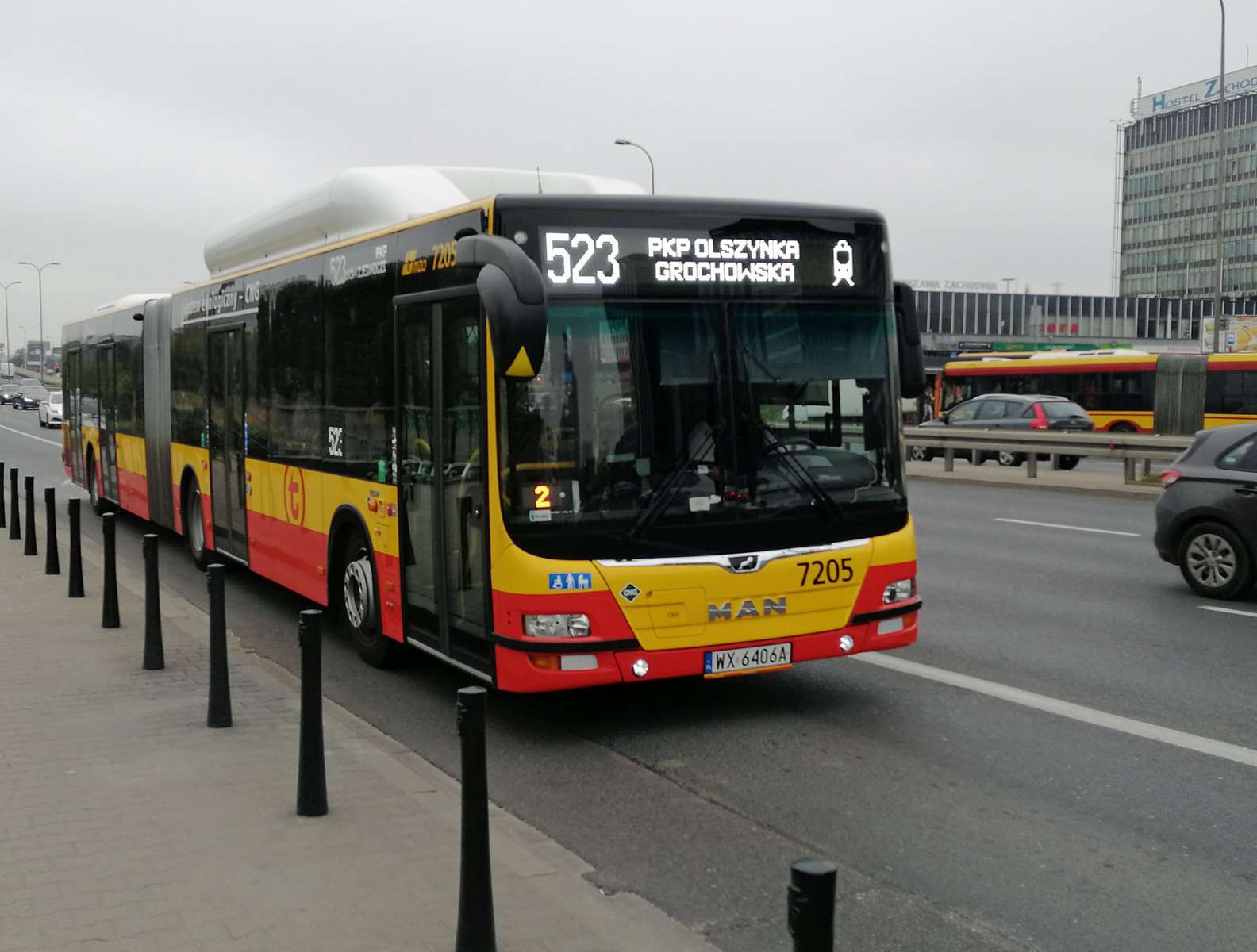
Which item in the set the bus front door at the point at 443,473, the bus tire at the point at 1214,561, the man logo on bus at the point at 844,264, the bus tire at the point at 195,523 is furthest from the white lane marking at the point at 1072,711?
the bus tire at the point at 195,523

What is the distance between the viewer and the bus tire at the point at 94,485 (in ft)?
65.6

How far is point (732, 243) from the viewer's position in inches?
291

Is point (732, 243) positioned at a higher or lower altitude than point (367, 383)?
higher

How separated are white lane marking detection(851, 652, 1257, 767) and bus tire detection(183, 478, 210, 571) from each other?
751 cm

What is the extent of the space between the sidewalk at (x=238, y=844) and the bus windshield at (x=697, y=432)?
1410 millimetres

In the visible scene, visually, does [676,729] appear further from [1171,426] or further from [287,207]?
[1171,426]

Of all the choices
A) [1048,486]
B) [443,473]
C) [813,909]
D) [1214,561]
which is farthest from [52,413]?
[813,909]

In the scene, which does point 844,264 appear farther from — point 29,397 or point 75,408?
point 29,397

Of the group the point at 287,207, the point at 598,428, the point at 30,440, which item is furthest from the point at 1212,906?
the point at 30,440

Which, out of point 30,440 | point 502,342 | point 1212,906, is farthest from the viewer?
point 30,440

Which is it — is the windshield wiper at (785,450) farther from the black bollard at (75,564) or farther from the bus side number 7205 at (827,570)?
the black bollard at (75,564)

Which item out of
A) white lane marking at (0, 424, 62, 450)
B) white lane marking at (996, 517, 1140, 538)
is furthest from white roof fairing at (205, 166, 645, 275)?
white lane marking at (0, 424, 62, 450)

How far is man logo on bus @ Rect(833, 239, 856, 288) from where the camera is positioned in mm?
7637

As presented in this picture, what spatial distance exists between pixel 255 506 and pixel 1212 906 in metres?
8.66
